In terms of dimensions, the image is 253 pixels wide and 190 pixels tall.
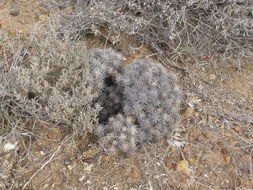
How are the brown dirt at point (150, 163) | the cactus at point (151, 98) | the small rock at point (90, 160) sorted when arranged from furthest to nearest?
1. the cactus at point (151, 98)
2. the small rock at point (90, 160)
3. the brown dirt at point (150, 163)

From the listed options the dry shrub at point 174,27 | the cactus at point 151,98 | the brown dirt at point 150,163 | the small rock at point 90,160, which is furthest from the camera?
the dry shrub at point 174,27

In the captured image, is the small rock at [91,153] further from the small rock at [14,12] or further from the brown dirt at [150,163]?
the small rock at [14,12]

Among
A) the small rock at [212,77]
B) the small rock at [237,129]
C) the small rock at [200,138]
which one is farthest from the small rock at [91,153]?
the small rock at [212,77]

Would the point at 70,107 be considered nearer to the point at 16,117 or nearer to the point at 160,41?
the point at 16,117

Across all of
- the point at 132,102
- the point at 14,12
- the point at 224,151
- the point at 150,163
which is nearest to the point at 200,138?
the point at 224,151

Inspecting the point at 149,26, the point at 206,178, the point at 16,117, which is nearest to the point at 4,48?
the point at 16,117

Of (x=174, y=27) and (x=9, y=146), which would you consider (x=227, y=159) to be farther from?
(x=9, y=146)
